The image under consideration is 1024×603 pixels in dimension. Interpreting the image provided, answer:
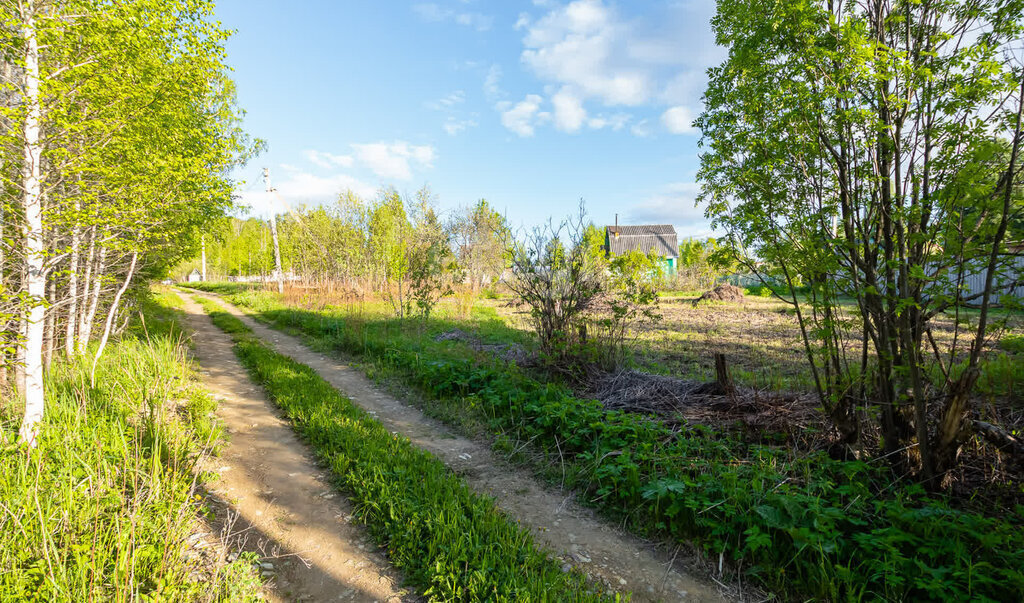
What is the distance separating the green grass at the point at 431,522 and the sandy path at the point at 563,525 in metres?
0.24

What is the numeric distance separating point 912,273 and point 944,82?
1.54m

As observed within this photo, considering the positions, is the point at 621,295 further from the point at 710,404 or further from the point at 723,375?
the point at 710,404

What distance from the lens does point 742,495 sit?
3.04 meters

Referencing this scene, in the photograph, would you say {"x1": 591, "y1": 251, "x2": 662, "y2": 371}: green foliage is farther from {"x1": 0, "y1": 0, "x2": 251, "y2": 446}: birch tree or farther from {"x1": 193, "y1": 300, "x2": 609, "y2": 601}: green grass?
{"x1": 0, "y1": 0, "x2": 251, "y2": 446}: birch tree

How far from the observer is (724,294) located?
20.3 meters

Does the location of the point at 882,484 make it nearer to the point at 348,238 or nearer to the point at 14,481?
the point at 14,481

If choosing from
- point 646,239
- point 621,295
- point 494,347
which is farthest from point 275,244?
point 646,239

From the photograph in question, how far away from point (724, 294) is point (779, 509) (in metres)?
19.5

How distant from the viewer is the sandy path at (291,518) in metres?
2.60

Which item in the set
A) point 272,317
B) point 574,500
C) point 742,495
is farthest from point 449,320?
point 742,495

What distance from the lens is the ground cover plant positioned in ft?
Answer: 7.65

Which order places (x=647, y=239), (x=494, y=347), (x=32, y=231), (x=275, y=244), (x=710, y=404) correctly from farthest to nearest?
(x=647, y=239)
(x=275, y=244)
(x=494, y=347)
(x=710, y=404)
(x=32, y=231)

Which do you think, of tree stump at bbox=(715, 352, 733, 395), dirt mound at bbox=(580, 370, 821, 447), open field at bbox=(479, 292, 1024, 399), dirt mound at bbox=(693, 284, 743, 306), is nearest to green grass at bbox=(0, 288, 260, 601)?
dirt mound at bbox=(580, 370, 821, 447)

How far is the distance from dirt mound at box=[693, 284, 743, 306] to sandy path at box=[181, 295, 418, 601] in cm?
1873
